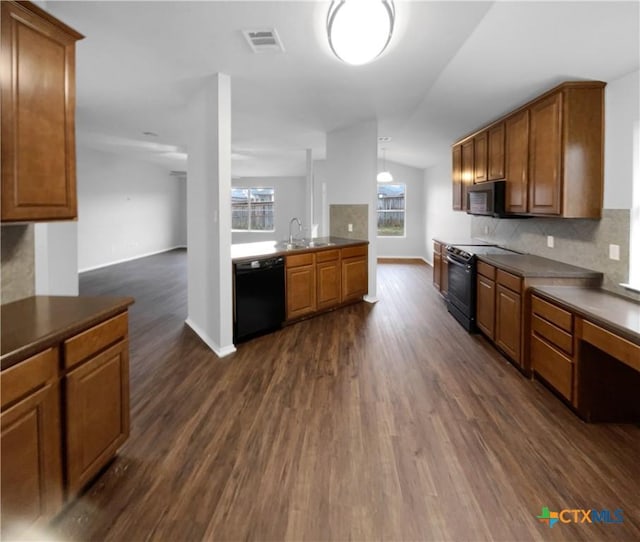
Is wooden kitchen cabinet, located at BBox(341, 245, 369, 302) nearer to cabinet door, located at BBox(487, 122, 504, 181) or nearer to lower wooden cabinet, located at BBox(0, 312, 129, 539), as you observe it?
cabinet door, located at BBox(487, 122, 504, 181)

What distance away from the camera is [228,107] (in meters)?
3.62

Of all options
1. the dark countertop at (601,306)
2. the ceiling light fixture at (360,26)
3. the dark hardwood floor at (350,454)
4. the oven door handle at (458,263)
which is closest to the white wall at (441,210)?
the oven door handle at (458,263)

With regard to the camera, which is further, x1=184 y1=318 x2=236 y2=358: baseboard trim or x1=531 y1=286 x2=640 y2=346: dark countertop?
x1=184 y1=318 x2=236 y2=358: baseboard trim

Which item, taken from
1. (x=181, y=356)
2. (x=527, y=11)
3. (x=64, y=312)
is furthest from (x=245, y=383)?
(x=527, y=11)

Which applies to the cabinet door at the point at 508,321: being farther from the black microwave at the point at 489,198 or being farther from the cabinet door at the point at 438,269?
the cabinet door at the point at 438,269

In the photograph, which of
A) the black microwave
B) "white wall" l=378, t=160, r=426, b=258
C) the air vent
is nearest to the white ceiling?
the air vent

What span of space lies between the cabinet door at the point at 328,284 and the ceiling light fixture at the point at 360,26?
2.92m

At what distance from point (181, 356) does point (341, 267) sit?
2.46 meters

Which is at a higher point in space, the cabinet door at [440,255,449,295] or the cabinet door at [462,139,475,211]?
the cabinet door at [462,139,475,211]

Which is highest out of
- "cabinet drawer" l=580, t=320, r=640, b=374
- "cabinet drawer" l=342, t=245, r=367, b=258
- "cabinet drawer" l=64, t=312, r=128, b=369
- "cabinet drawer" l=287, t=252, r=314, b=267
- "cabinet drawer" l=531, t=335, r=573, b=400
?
"cabinet drawer" l=342, t=245, r=367, b=258

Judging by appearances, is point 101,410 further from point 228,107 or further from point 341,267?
point 341,267

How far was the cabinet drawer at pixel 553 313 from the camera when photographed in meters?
2.56

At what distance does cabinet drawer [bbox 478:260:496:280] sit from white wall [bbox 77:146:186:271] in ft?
25.1

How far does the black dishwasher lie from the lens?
398 centimetres
